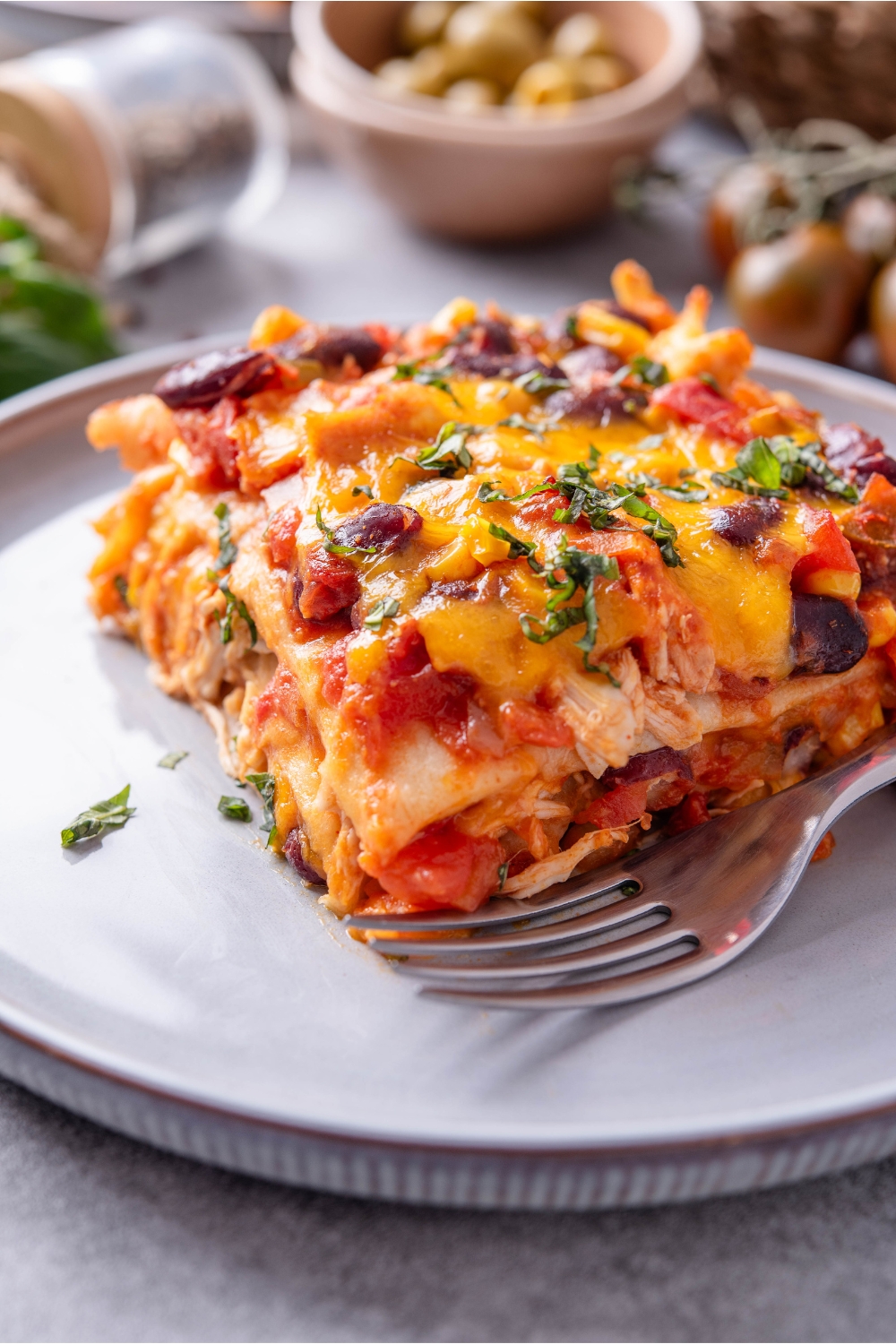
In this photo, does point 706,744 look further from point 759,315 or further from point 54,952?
point 759,315

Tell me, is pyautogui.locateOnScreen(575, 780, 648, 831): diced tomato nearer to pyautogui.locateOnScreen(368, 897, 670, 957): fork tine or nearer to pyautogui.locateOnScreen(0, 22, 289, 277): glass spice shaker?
pyautogui.locateOnScreen(368, 897, 670, 957): fork tine

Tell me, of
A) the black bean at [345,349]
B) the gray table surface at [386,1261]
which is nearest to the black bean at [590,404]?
the black bean at [345,349]

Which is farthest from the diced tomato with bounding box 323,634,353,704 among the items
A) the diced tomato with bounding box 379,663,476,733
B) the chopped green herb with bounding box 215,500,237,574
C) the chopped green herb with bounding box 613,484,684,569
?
the chopped green herb with bounding box 613,484,684,569

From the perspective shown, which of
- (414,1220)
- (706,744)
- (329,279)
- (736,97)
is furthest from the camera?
(736,97)

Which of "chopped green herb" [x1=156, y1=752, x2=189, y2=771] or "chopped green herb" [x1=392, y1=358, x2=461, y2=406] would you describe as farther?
"chopped green herb" [x1=392, y1=358, x2=461, y2=406]

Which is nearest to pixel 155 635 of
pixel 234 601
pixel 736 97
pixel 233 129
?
pixel 234 601

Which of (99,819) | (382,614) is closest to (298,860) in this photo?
(99,819)

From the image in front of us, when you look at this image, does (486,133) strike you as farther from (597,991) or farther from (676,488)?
(597,991)
